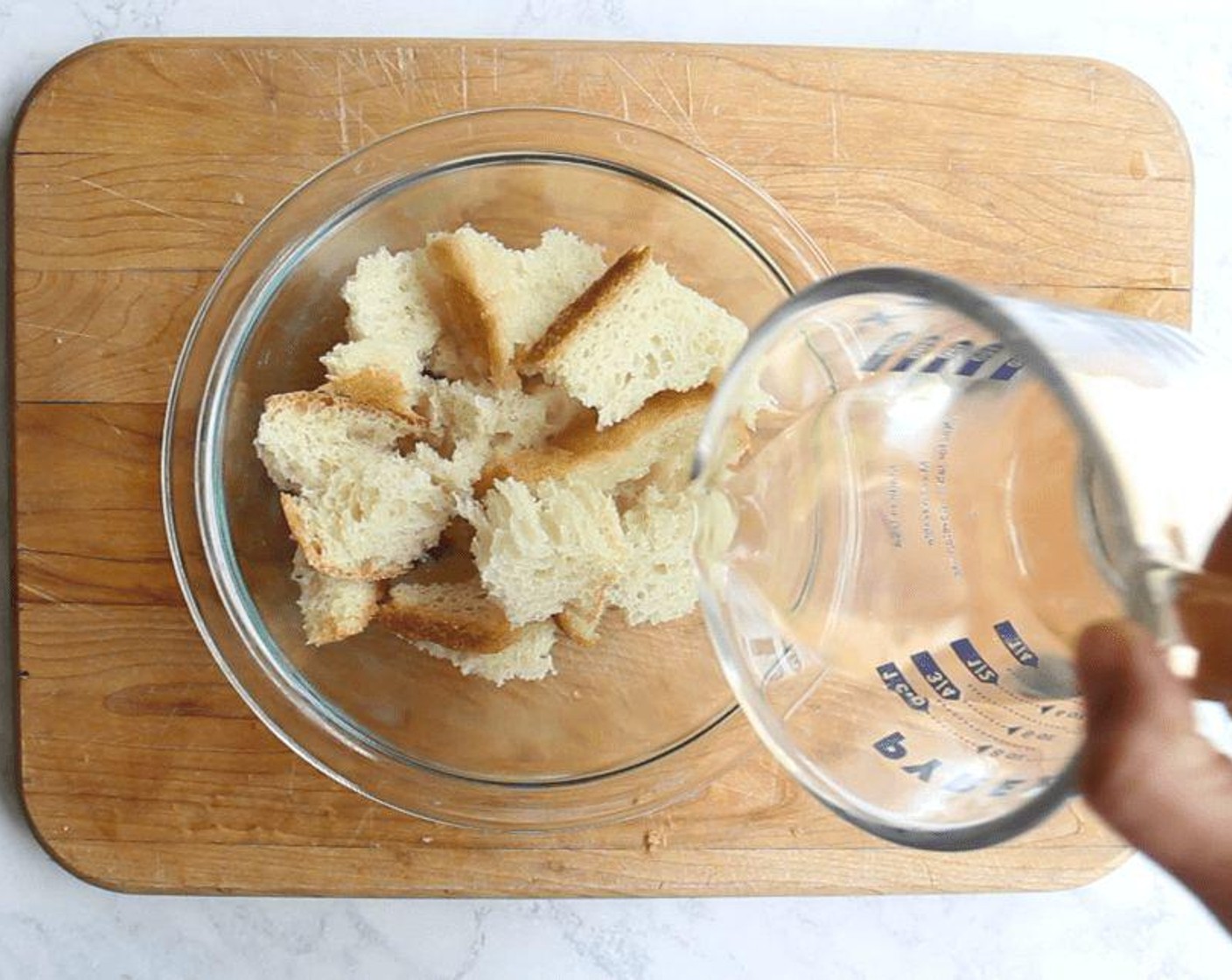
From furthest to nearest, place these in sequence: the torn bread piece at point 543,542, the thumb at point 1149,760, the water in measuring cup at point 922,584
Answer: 1. the torn bread piece at point 543,542
2. the water in measuring cup at point 922,584
3. the thumb at point 1149,760

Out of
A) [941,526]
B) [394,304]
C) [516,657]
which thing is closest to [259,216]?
[394,304]

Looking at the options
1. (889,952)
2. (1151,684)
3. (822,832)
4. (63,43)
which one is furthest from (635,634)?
(63,43)

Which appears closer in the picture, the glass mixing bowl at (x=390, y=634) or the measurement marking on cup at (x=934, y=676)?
the measurement marking on cup at (x=934, y=676)

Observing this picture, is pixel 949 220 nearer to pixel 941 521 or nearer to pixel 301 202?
pixel 941 521

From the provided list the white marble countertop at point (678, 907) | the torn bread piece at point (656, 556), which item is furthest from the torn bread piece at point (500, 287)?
the white marble countertop at point (678, 907)

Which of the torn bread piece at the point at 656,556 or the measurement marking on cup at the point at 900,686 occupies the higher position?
the measurement marking on cup at the point at 900,686

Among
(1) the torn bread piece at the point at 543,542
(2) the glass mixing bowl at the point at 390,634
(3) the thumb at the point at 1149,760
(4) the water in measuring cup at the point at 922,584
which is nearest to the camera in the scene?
(3) the thumb at the point at 1149,760

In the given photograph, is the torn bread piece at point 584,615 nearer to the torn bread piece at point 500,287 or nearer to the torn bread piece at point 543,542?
the torn bread piece at point 543,542
